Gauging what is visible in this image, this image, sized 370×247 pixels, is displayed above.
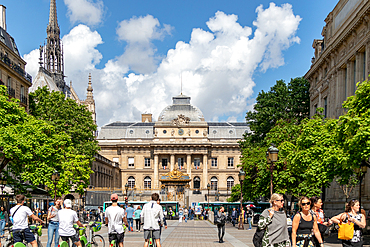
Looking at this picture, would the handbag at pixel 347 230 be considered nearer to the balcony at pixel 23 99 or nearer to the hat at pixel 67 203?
the hat at pixel 67 203

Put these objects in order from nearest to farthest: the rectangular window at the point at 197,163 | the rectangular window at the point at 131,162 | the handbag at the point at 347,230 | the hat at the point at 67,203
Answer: the handbag at the point at 347,230 → the hat at the point at 67,203 → the rectangular window at the point at 197,163 → the rectangular window at the point at 131,162

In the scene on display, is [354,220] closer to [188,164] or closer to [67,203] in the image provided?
[67,203]

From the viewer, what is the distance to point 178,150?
10675 cm

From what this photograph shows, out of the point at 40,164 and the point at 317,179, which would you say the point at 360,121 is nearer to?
the point at 317,179

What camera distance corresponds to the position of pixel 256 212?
6103 cm

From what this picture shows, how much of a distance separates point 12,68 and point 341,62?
3021 centimetres

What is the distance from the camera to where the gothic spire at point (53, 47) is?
116 m

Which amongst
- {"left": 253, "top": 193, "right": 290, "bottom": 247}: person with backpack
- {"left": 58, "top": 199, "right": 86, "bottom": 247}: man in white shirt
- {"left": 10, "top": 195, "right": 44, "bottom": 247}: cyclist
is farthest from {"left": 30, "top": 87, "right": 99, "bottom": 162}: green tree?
{"left": 253, "top": 193, "right": 290, "bottom": 247}: person with backpack

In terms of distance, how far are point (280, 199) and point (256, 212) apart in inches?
2094

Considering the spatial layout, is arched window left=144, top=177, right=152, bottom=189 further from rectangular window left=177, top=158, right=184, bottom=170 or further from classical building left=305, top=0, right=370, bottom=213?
classical building left=305, top=0, right=370, bottom=213

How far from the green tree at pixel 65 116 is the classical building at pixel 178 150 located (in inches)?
1986

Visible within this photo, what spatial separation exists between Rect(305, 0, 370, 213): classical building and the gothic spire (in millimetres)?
79711

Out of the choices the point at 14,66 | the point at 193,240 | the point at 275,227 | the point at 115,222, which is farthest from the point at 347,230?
the point at 14,66

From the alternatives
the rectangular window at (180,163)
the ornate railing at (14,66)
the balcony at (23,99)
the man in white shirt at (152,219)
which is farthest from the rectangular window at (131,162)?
the man in white shirt at (152,219)
